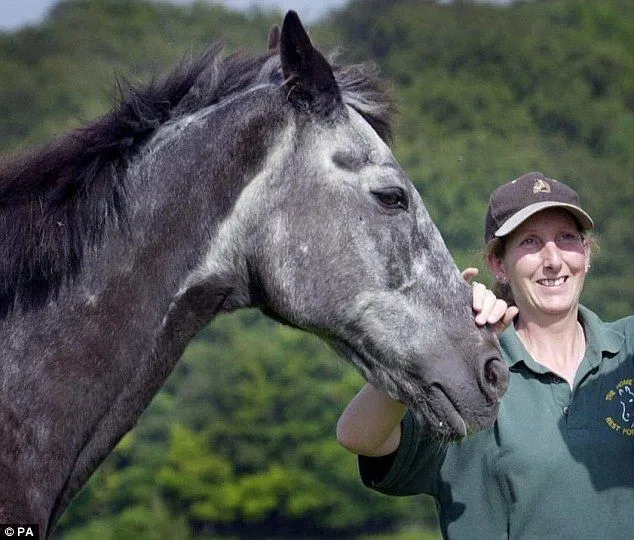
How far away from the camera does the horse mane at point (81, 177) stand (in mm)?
4004

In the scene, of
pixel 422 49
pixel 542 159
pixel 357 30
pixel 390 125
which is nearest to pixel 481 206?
pixel 542 159

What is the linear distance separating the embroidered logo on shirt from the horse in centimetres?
60

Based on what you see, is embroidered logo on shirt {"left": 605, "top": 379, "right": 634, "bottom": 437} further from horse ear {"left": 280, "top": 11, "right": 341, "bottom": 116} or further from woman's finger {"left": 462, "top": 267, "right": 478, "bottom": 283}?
horse ear {"left": 280, "top": 11, "right": 341, "bottom": 116}

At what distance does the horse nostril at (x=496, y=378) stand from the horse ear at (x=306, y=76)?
1168 millimetres

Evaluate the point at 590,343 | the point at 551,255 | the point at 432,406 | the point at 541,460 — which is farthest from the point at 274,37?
the point at 541,460

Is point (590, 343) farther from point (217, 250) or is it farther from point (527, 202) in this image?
point (217, 250)

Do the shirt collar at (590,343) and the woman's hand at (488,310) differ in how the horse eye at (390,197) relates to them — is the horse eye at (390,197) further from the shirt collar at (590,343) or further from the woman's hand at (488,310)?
the shirt collar at (590,343)

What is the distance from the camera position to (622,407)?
4.53 meters

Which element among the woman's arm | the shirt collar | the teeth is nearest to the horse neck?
the woman's arm

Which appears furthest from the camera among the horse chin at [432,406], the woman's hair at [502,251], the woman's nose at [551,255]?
the woman's hair at [502,251]

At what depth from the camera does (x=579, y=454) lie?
4414 millimetres

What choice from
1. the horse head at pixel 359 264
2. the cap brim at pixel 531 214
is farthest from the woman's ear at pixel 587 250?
the horse head at pixel 359 264

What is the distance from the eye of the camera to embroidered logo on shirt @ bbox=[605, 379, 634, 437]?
4484 millimetres

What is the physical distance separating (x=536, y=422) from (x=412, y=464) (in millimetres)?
542
